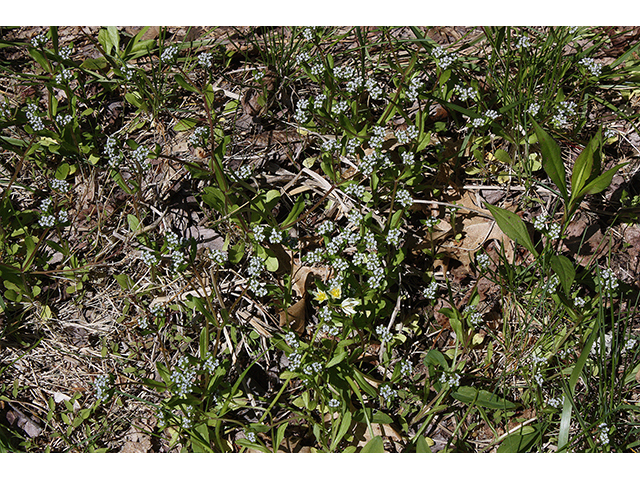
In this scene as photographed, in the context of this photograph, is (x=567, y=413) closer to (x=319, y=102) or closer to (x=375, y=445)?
(x=375, y=445)

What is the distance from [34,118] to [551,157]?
12.2 feet

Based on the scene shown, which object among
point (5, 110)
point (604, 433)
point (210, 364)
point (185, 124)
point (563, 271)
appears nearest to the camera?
point (604, 433)

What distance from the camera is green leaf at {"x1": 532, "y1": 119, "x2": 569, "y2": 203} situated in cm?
318

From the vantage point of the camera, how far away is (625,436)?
330 cm

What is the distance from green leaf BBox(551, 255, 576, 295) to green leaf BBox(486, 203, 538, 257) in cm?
18

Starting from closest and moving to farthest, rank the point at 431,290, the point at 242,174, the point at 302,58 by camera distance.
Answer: the point at 431,290
the point at 242,174
the point at 302,58

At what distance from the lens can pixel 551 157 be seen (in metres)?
3.22

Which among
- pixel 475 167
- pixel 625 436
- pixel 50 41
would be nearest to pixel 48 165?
pixel 50 41

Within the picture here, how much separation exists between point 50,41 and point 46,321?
2496 millimetres

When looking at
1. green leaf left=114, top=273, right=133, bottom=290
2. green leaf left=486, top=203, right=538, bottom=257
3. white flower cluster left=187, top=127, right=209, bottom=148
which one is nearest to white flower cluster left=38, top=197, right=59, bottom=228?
green leaf left=114, top=273, right=133, bottom=290

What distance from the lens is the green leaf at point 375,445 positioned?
3109mm

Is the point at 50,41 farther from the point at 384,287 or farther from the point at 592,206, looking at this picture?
the point at 592,206

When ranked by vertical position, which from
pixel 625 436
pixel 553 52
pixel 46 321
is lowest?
pixel 625 436

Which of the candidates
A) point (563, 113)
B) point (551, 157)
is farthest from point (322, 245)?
point (563, 113)
